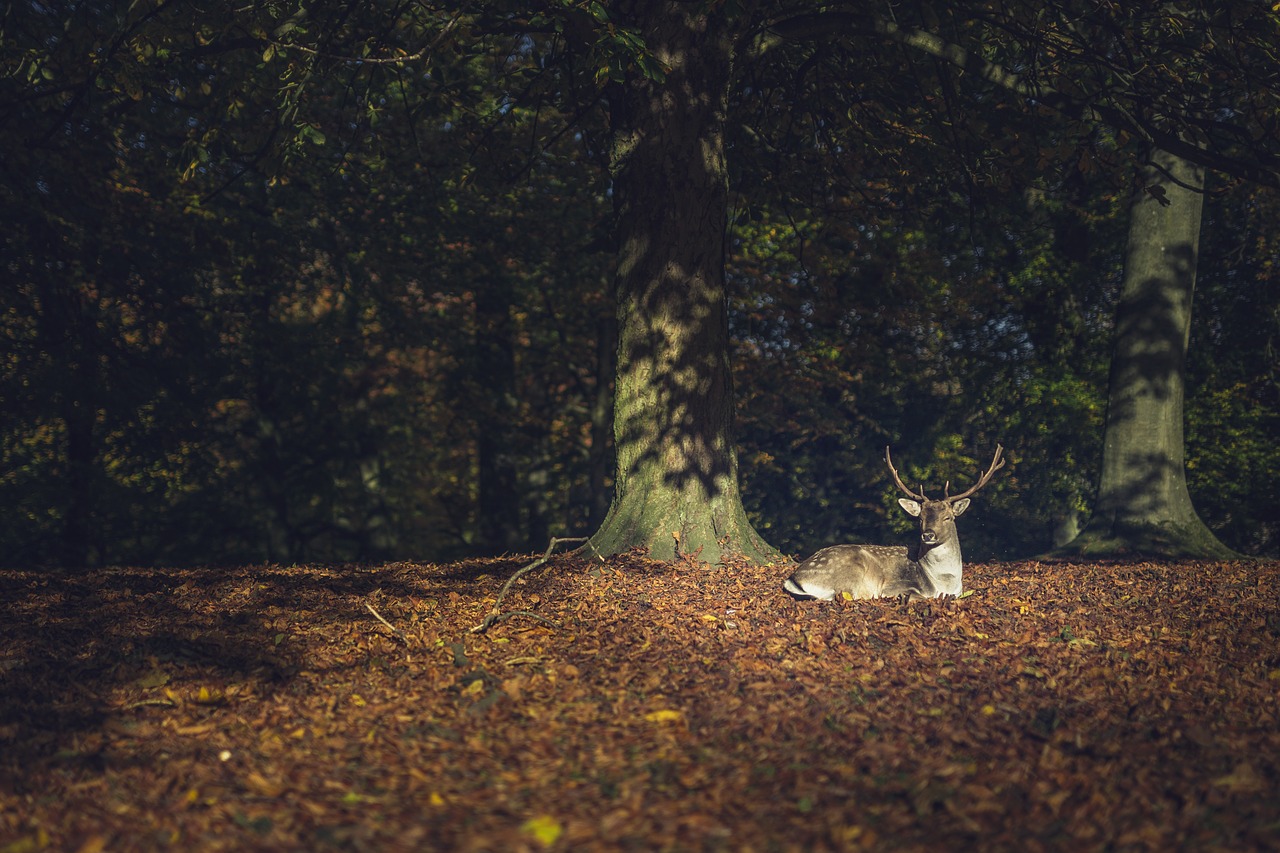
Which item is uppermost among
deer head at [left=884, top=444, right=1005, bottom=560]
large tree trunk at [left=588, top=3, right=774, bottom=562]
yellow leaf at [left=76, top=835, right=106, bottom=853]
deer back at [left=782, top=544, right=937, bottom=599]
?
large tree trunk at [left=588, top=3, right=774, bottom=562]

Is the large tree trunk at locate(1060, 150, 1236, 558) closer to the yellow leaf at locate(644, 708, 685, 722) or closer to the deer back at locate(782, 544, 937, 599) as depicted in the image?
the deer back at locate(782, 544, 937, 599)

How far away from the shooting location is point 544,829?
13.9ft

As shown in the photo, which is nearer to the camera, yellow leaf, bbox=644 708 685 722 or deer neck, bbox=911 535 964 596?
yellow leaf, bbox=644 708 685 722

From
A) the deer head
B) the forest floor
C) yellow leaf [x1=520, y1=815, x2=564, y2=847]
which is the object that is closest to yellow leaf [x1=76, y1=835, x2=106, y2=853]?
A: the forest floor

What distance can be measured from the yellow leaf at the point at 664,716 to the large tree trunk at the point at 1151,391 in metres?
8.47

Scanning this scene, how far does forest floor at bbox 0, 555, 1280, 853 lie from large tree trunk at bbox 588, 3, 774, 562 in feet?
2.47

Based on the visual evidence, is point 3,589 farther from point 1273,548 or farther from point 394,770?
point 1273,548

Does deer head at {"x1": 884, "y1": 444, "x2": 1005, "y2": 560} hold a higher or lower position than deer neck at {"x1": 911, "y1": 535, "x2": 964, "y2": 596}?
higher

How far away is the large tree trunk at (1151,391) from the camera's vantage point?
12.6 metres

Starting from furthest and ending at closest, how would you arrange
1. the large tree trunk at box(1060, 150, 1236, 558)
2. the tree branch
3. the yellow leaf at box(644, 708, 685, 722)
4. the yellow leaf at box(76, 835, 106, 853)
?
the large tree trunk at box(1060, 150, 1236, 558), the tree branch, the yellow leaf at box(644, 708, 685, 722), the yellow leaf at box(76, 835, 106, 853)

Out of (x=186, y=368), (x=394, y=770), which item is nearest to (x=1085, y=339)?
(x=186, y=368)

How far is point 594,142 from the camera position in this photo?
13.2 m

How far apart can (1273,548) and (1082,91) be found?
39.0 feet

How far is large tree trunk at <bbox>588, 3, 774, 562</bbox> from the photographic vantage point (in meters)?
9.62
